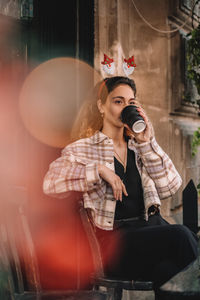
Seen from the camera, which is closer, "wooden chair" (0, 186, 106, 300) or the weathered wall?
"wooden chair" (0, 186, 106, 300)

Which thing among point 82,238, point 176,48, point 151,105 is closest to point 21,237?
point 82,238

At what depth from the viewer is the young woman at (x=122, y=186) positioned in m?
2.13

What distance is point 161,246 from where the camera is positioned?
2.12 meters

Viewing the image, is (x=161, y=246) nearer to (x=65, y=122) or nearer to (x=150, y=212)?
(x=150, y=212)

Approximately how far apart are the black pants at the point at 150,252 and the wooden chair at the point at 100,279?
0.13 feet

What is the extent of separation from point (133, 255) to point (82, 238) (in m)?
0.36

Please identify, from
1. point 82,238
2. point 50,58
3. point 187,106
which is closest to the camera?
point 82,238

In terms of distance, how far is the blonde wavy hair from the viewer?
2.62m

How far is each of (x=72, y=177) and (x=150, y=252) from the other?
23.1 inches

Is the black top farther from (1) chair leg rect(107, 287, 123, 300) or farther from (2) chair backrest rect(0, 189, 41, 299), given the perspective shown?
(2) chair backrest rect(0, 189, 41, 299)

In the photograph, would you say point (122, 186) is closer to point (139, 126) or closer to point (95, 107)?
point (139, 126)

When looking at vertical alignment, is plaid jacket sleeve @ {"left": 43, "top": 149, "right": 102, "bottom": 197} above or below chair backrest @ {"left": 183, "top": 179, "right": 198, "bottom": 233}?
above

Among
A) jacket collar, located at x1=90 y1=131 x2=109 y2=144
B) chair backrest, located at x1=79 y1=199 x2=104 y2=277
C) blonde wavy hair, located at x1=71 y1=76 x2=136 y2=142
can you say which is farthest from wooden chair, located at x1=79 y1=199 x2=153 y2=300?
blonde wavy hair, located at x1=71 y1=76 x2=136 y2=142

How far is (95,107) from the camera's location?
272cm
